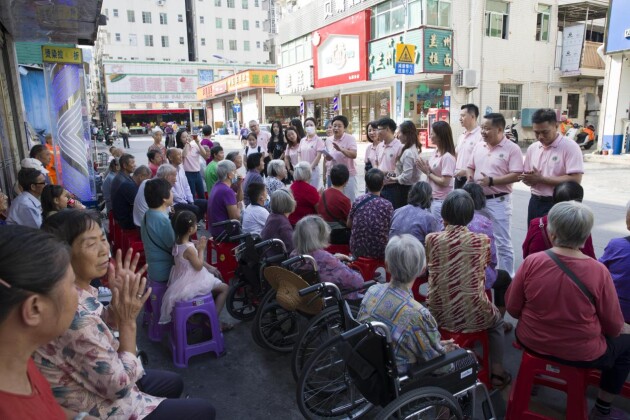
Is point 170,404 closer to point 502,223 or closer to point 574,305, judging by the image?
point 574,305

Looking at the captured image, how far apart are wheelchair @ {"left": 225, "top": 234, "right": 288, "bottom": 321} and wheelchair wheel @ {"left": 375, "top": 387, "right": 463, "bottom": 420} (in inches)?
67.9

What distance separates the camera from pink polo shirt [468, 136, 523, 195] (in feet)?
13.4

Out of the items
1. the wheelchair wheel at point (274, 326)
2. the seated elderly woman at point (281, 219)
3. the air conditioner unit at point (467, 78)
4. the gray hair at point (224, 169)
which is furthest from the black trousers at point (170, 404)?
the air conditioner unit at point (467, 78)

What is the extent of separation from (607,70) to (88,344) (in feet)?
55.7

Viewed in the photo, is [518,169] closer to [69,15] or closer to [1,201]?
[1,201]

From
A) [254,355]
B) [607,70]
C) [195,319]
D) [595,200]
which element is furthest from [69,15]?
[607,70]

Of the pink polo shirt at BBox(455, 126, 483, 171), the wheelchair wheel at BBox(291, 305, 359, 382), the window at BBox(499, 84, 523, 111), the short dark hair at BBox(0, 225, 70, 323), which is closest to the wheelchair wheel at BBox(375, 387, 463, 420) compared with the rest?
the wheelchair wheel at BBox(291, 305, 359, 382)

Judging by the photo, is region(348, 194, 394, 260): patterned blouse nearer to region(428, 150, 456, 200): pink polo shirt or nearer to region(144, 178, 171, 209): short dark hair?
region(428, 150, 456, 200): pink polo shirt

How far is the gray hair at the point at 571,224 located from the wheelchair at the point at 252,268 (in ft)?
6.69

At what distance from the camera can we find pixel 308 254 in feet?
10.00

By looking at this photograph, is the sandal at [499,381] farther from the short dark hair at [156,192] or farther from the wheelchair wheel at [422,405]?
the short dark hair at [156,192]

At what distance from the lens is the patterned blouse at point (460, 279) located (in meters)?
2.49

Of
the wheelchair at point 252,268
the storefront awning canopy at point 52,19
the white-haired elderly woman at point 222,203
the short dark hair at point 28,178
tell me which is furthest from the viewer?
the storefront awning canopy at point 52,19

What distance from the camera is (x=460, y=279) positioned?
8.21 ft
